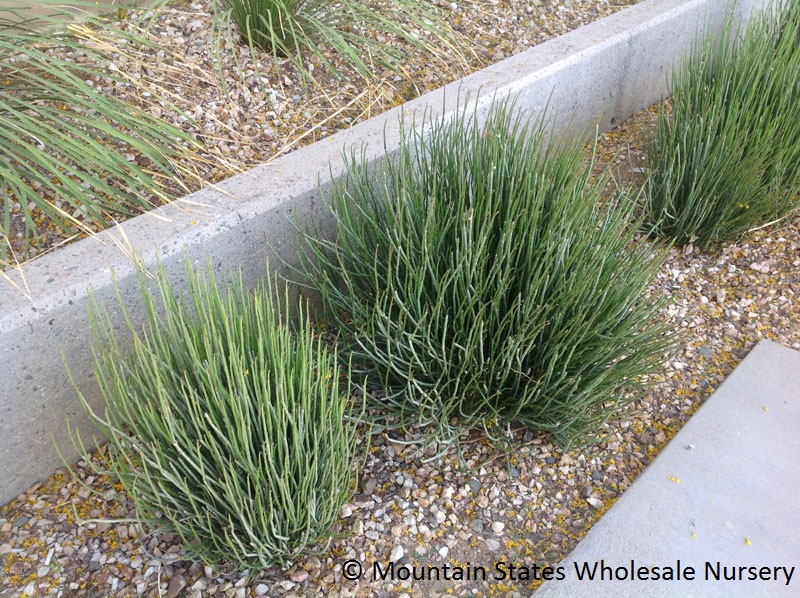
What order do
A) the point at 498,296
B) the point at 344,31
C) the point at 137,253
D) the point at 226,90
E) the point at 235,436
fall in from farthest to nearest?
the point at 344,31, the point at 226,90, the point at 137,253, the point at 498,296, the point at 235,436

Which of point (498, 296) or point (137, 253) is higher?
point (137, 253)

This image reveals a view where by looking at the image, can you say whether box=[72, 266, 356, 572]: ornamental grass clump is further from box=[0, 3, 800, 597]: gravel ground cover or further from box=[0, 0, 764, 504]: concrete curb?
box=[0, 0, 764, 504]: concrete curb

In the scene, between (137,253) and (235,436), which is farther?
(137,253)

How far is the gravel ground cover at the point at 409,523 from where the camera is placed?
1.56 metres

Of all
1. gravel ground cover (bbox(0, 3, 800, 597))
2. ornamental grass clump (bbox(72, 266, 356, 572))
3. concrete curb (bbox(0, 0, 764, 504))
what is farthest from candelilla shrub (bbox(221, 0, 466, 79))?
gravel ground cover (bbox(0, 3, 800, 597))

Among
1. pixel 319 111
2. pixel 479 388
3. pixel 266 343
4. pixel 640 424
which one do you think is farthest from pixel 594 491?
pixel 319 111

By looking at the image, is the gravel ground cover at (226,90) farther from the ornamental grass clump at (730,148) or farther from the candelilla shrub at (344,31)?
the ornamental grass clump at (730,148)

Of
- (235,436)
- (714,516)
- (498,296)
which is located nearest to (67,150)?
(235,436)

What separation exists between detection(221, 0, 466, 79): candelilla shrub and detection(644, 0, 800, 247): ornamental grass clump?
0.86 m

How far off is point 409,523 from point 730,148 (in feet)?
5.16

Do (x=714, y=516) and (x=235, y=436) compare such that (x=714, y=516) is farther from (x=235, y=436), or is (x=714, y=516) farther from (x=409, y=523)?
(x=235, y=436)

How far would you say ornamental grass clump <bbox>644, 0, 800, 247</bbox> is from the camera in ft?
7.72

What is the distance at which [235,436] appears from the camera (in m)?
1.39

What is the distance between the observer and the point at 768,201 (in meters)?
2.43
